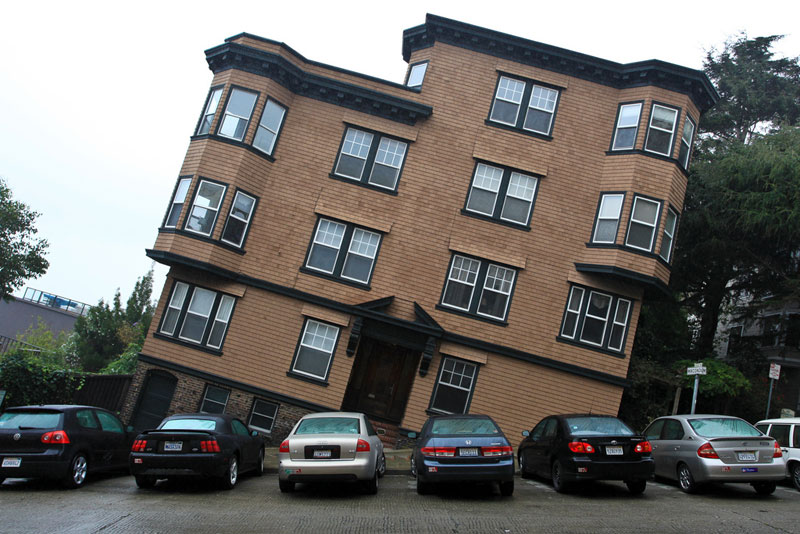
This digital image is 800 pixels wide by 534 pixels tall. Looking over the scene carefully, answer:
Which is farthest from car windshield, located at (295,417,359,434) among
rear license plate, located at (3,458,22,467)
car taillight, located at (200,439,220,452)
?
rear license plate, located at (3,458,22,467)

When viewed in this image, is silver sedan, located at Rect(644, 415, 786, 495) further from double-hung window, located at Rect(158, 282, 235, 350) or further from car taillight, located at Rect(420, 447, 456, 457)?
double-hung window, located at Rect(158, 282, 235, 350)

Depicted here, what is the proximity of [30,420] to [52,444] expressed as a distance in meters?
0.72

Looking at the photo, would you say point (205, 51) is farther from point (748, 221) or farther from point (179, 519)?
point (748, 221)

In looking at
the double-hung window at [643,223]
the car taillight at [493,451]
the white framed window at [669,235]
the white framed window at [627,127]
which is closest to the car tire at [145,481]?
the car taillight at [493,451]

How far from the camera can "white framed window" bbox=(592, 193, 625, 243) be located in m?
19.5

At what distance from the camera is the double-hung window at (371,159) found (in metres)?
20.6

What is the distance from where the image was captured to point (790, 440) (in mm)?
13406

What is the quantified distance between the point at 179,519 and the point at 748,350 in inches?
972

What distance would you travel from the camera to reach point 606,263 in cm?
1916

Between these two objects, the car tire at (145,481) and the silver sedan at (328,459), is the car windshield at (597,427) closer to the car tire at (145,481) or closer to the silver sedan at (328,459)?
the silver sedan at (328,459)

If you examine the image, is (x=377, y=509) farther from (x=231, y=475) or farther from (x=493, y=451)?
(x=231, y=475)

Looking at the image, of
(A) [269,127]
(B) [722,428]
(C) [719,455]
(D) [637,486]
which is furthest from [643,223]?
(A) [269,127]

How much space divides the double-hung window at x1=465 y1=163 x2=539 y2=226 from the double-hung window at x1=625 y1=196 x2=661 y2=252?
3.18 m

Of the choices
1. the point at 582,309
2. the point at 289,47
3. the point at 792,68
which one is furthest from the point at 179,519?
the point at 792,68
